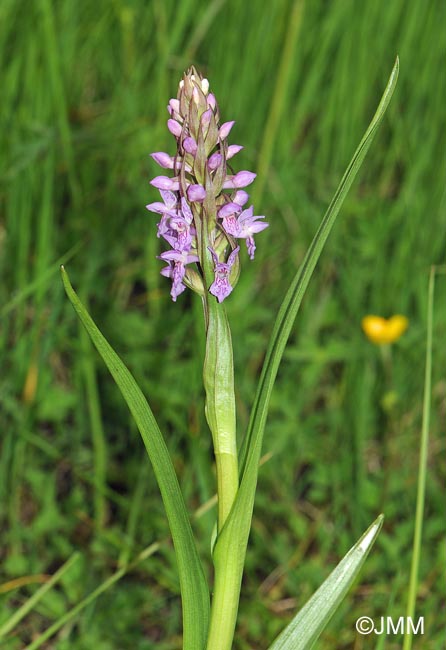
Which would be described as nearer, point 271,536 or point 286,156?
point 271,536

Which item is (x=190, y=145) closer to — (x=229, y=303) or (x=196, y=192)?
(x=196, y=192)

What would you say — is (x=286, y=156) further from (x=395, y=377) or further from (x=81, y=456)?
(x=81, y=456)

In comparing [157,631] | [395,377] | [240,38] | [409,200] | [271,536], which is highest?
[240,38]

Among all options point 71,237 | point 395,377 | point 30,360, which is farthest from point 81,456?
point 395,377

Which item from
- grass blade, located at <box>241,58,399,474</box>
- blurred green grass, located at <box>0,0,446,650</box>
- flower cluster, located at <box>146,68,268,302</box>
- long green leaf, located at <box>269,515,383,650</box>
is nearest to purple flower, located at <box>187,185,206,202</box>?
flower cluster, located at <box>146,68,268,302</box>

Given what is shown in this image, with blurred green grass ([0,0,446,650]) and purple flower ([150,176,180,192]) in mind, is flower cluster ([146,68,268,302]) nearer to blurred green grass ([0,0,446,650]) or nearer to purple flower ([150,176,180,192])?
purple flower ([150,176,180,192])
